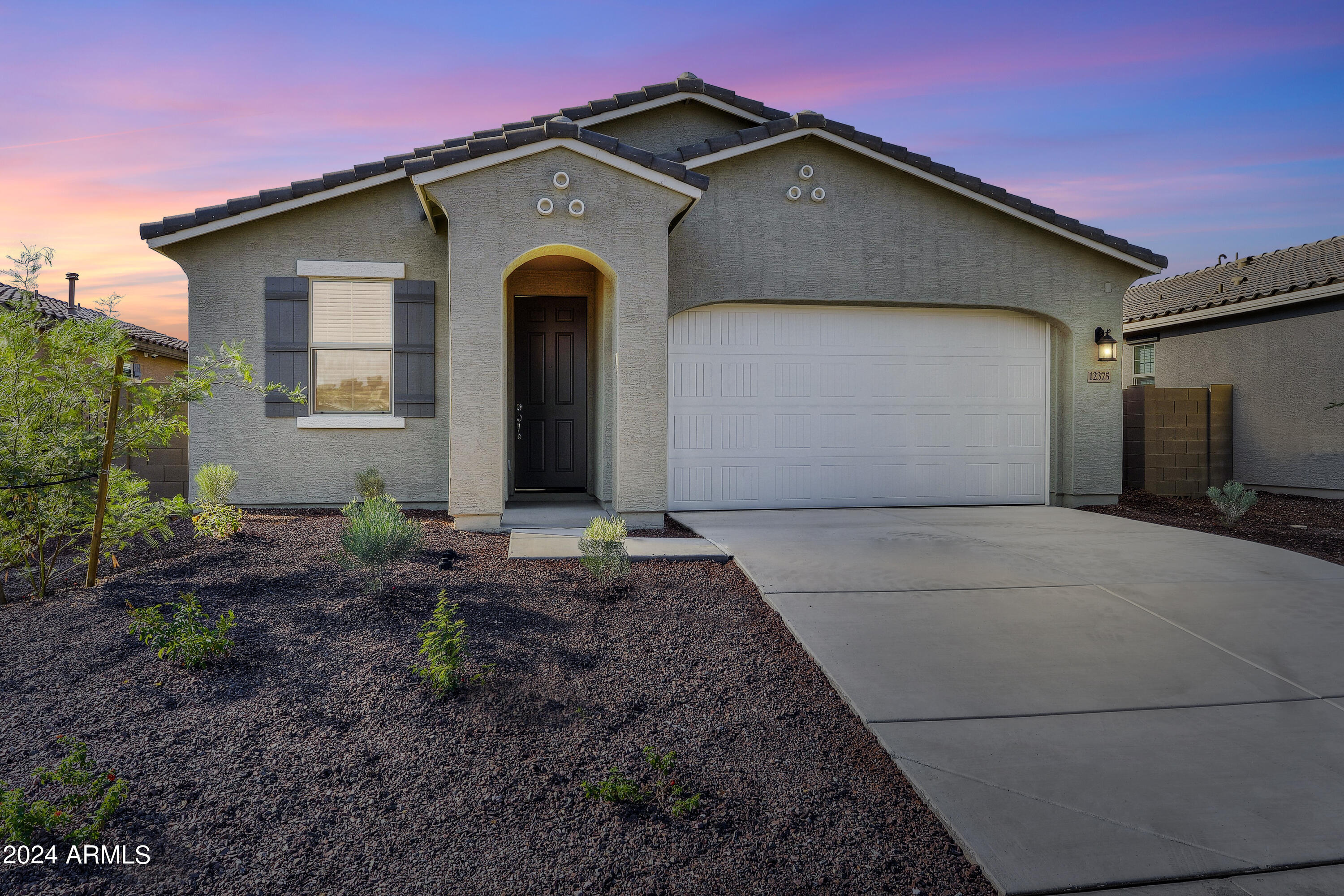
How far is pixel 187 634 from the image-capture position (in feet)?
11.5

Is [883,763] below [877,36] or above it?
below

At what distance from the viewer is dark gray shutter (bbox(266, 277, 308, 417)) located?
802 centimetres

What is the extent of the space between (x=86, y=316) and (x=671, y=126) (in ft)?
45.6

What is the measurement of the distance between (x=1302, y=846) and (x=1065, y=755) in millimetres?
760

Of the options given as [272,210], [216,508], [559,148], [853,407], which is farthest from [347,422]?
[853,407]

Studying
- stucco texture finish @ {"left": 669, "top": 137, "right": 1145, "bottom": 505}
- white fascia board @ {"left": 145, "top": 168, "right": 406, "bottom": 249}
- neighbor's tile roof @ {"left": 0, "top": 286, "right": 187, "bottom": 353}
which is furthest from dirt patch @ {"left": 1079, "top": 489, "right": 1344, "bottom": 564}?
neighbor's tile roof @ {"left": 0, "top": 286, "right": 187, "bottom": 353}

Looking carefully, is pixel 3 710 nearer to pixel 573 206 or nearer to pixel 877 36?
pixel 573 206

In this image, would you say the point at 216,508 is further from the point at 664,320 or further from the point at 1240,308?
the point at 1240,308

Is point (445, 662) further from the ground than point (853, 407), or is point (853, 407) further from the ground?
point (853, 407)

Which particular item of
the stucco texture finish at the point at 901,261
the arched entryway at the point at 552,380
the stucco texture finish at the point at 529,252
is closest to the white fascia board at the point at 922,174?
the stucco texture finish at the point at 901,261

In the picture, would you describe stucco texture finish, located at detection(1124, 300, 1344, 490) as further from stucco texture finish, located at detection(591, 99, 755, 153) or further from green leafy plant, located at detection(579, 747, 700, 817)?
green leafy plant, located at detection(579, 747, 700, 817)

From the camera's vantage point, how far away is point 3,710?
3133mm

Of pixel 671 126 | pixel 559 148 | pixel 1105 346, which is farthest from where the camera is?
pixel 671 126

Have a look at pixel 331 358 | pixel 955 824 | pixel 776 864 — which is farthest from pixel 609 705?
pixel 331 358
